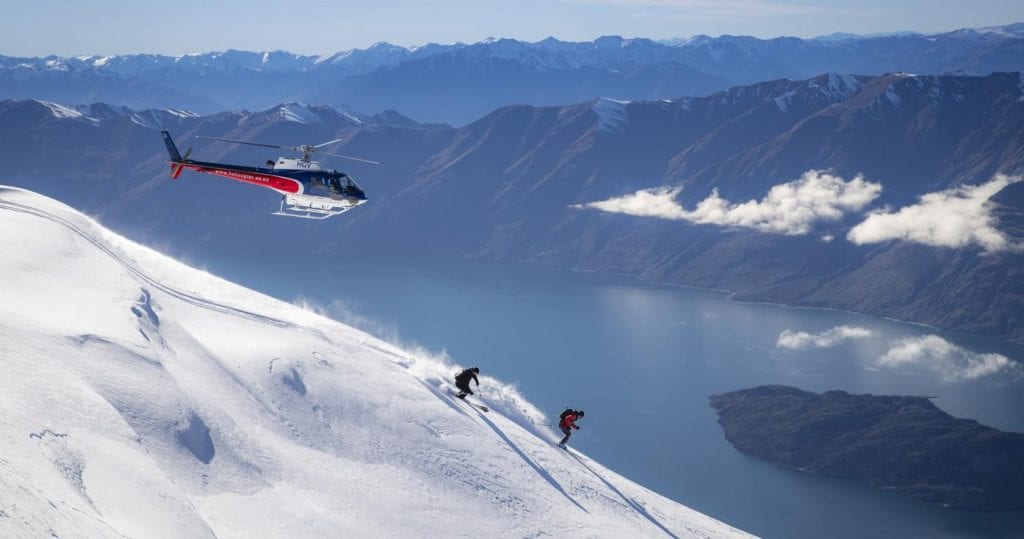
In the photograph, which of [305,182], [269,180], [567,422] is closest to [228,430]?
[567,422]

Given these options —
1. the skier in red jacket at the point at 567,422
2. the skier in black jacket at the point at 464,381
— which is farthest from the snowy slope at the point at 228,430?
the skier in black jacket at the point at 464,381

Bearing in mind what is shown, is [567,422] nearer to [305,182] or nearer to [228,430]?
[228,430]

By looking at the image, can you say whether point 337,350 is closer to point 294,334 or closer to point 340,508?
point 294,334

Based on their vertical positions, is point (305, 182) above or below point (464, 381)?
above

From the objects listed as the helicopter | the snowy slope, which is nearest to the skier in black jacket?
the snowy slope

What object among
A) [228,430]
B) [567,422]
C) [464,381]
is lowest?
[228,430]

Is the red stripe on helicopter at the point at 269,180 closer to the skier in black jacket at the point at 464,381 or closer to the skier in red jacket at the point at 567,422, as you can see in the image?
the skier in black jacket at the point at 464,381

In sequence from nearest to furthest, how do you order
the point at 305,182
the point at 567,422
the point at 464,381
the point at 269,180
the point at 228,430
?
the point at 228,430, the point at 464,381, the point at 567,422, the point at 305,182, the point at 269,180

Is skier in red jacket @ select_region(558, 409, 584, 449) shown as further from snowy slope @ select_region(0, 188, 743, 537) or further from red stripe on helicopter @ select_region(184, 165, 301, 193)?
red stripe on helicopter @ select_region(184, 165, 301, 193)
